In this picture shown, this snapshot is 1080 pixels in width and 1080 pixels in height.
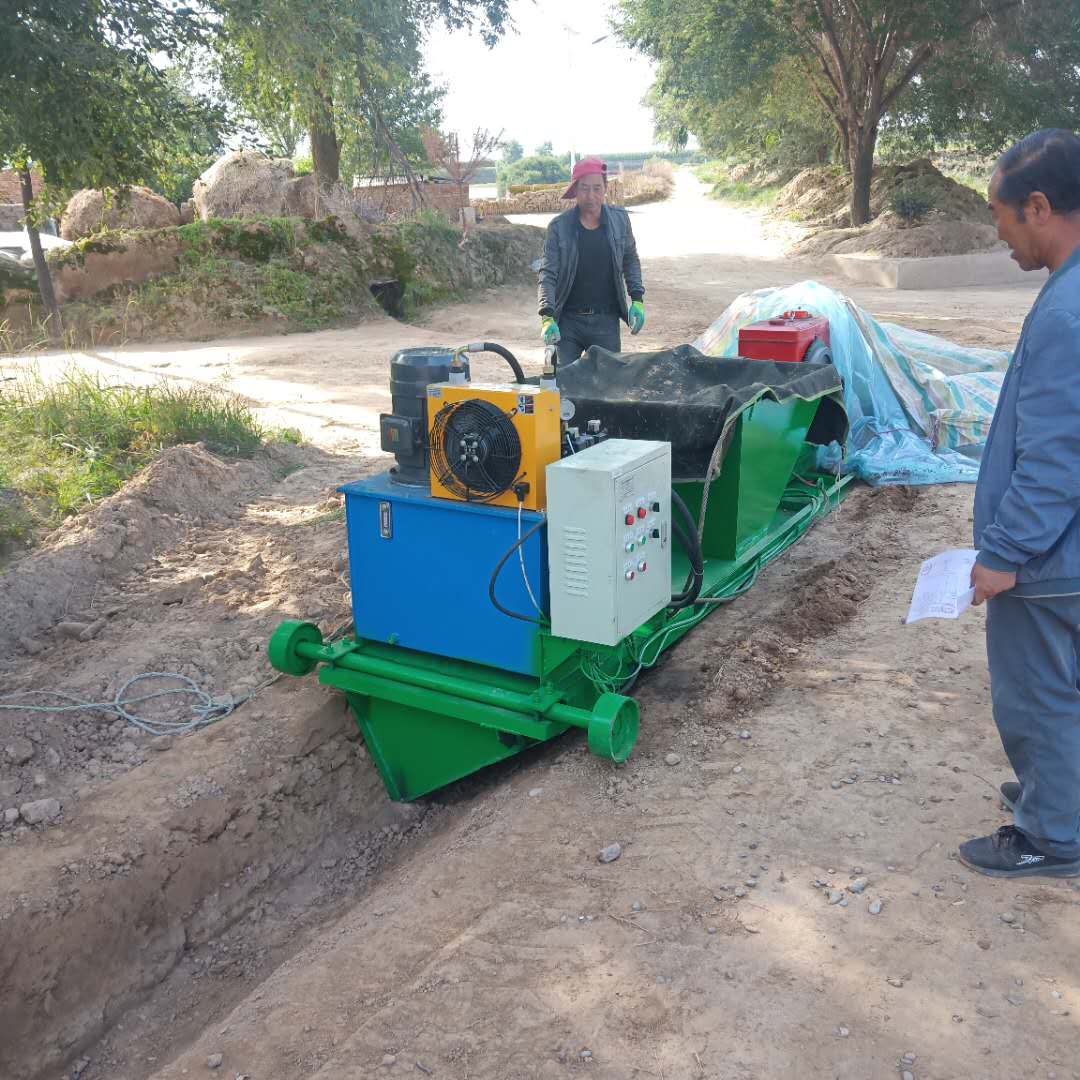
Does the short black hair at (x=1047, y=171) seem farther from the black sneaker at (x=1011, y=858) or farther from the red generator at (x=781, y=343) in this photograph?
the red generator at (x=781, y=343)

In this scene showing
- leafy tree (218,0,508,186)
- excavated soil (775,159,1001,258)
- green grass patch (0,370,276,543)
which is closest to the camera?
green grass patch (0,370,276,543)

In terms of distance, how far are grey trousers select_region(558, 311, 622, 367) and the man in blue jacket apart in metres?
3.91

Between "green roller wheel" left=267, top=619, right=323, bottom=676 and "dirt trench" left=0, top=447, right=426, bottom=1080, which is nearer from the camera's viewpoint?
"dirt trench" left=0, top=447, right=426, bottom=1080

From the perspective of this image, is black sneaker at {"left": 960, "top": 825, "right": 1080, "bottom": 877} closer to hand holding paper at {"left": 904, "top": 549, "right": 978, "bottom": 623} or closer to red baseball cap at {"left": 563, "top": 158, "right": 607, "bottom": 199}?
hand holding paper at {"left": 904, "top": 549, "right": 978, "bottom": 623}

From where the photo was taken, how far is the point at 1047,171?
2.52 meters

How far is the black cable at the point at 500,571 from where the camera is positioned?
3.52 metres

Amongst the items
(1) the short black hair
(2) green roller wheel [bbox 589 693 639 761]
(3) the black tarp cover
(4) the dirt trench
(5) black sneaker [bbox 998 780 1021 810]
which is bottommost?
(4) the dirt trench

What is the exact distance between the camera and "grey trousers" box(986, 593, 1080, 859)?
2682 mm

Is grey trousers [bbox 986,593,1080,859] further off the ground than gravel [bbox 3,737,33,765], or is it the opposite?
grey trousers [bbox 986,593,1080,859]

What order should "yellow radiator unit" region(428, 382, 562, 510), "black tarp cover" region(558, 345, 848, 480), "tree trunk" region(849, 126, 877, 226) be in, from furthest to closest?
"tree trunk" region(849, 126, 877, 226)
"black tarp cover" region(558, 345, 848, 480)
"yellow radiator unit" region(428, 382, 562, 510)

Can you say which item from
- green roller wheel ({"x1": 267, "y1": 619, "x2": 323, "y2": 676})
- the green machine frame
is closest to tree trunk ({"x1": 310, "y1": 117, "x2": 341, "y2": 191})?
the green machine frame

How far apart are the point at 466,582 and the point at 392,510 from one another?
41 cm

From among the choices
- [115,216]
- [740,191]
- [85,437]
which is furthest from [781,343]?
[740,191]

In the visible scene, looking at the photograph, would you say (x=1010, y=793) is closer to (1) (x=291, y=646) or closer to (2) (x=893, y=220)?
(1) (x=291, y=646)
